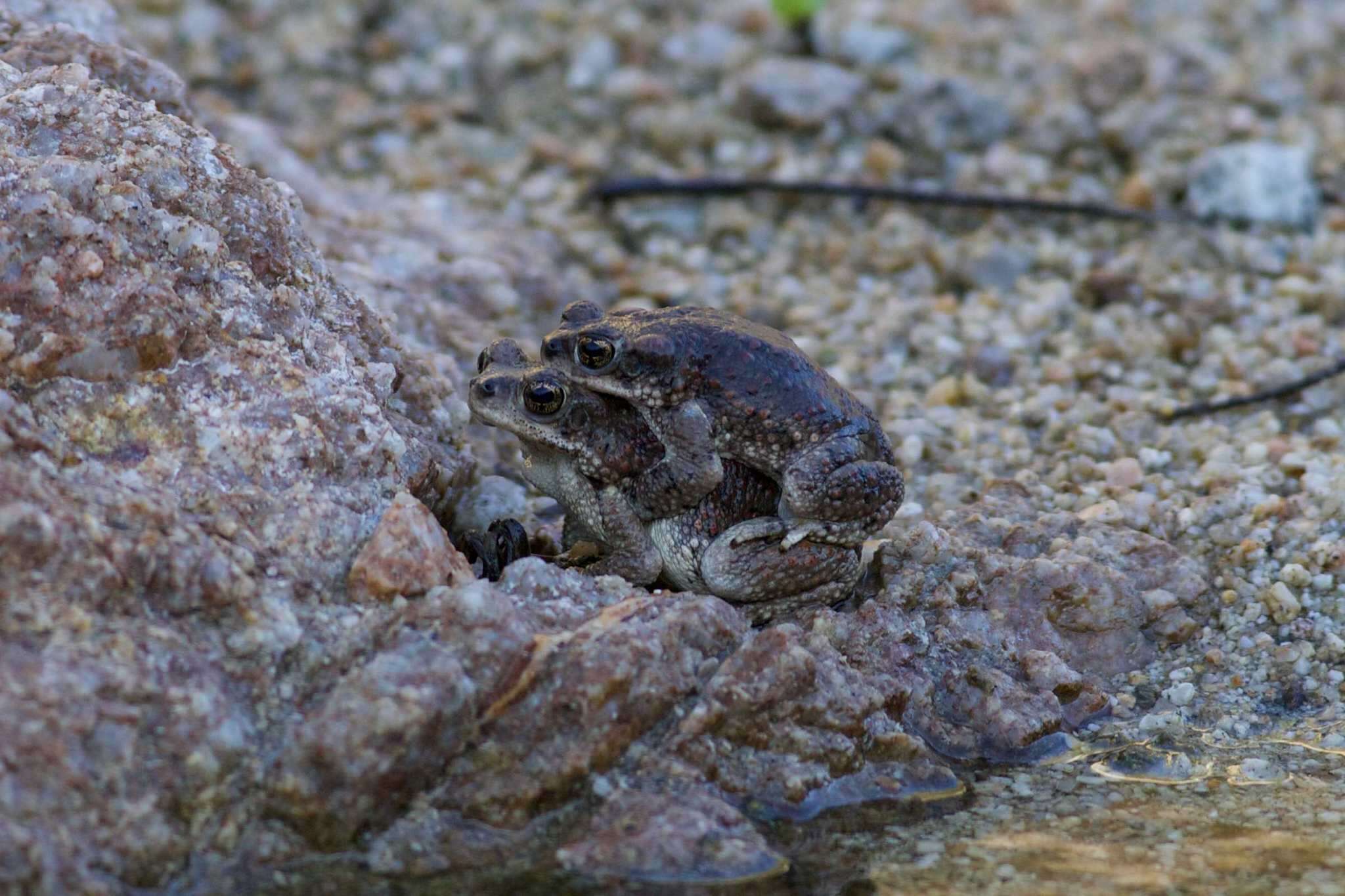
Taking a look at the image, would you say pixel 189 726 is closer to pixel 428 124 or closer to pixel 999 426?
pixel 999 426

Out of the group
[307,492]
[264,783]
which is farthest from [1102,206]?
[264,783]

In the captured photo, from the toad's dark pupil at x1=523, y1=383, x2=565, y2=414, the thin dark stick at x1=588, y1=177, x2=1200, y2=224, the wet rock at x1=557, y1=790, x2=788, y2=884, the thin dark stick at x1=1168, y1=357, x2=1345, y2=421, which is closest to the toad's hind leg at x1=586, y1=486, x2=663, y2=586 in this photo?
the toad's dark pupil at x1=523, y1=383, x2=565, y2=414

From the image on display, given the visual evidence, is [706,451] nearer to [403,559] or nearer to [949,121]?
[403,559]

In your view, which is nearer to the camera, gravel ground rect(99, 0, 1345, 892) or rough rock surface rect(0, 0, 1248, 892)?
rough rock surface rect(0, 0, 1248, 892)

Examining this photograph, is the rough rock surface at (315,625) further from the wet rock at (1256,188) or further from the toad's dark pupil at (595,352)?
the wet rock at (1256,188)

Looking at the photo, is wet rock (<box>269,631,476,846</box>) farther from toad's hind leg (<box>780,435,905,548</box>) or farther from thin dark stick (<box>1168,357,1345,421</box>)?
thin dark stick (<box>1168,357,1345,421</box>)

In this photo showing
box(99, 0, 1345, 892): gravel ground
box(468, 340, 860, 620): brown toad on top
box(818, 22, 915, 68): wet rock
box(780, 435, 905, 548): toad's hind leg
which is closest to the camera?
box(780, 435, 905, 548): toad's hind leg
